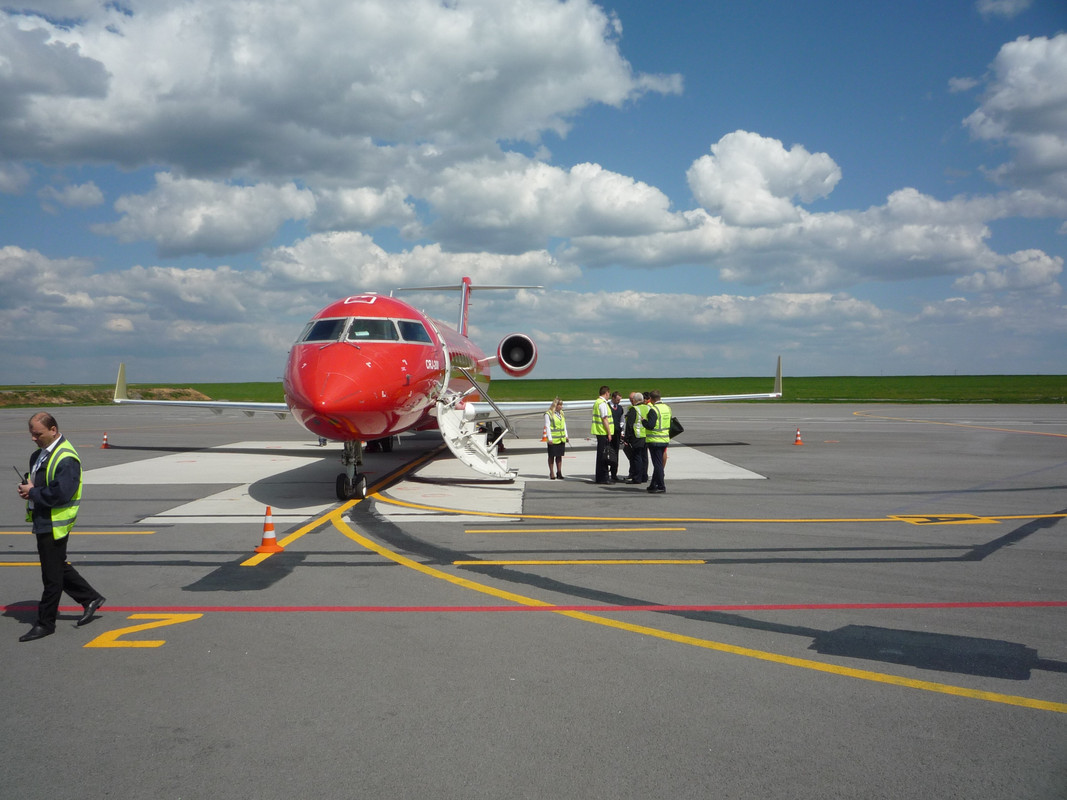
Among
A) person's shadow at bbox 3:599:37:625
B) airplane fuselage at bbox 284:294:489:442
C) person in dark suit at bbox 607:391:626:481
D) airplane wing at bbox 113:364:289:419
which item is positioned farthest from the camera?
airplane wing at bbox 113:364:289:419

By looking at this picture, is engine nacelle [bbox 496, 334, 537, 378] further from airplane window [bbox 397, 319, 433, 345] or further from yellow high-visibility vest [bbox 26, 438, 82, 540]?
yellow high-visibility vest [bbox 26, 438, 82, 540]

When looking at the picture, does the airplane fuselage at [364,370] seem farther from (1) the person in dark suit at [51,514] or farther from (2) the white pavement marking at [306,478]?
(1) the person in dark suit at [51,514]

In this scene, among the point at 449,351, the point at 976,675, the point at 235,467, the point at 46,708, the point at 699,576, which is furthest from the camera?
the point at 235,467

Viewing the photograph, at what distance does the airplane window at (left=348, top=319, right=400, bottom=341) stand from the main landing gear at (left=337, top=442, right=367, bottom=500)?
6.23ft

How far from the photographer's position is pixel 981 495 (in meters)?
12.9

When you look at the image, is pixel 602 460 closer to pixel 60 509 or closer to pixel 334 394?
pixel 334 394

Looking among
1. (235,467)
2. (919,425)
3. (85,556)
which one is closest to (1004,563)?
(85,556)

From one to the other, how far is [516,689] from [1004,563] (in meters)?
6.35

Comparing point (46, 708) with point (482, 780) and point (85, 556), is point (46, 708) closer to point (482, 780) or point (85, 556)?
point (482, 780)

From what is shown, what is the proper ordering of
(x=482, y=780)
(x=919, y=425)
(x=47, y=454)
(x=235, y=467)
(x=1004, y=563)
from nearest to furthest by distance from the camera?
(x=482, y=780), (x=47, y=454), (x=1004, y=563), (x=235, y=467), (x=919, y=425)

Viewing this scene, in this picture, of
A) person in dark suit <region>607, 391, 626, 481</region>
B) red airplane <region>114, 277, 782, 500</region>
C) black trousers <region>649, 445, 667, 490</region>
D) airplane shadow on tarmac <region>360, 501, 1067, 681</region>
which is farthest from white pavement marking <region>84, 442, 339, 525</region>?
airplane shadow on tarmac <region>360, 501, 1067, 681</region>

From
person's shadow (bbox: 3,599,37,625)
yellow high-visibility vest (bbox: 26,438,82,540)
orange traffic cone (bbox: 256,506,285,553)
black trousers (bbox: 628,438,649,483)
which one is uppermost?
yellow high-visibility vest (bbox: 26,438,82,540)

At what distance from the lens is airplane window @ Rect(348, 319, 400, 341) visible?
1240 cm

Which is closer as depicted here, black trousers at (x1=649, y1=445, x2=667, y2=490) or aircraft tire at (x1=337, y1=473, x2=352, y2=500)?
aircraft tire at (x1=337, y1=473, x2=352, y2=500)
